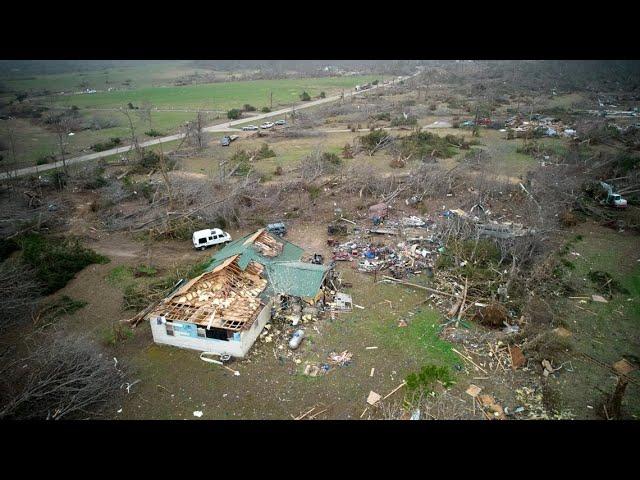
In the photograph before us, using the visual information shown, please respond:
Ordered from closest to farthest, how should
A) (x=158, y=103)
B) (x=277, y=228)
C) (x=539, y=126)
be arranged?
(x=277, y=228) < (x=539, y=126) < (x=158, y=103)

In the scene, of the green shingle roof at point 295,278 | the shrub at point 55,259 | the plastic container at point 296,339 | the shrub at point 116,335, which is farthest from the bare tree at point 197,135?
→ the plastic container at point 296,339

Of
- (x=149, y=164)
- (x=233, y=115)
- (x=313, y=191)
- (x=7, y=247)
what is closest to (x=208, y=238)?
(x=313, y=191)

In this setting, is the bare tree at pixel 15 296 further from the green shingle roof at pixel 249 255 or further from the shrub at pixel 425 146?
the shrub at pixel 425 146

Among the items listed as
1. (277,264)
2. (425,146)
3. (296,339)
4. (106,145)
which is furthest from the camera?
(106,145)

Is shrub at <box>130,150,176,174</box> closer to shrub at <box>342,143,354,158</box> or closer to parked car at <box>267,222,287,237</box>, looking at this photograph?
shrub at <box>342,143,354,158</box>

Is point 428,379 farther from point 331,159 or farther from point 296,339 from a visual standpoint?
point 331,159

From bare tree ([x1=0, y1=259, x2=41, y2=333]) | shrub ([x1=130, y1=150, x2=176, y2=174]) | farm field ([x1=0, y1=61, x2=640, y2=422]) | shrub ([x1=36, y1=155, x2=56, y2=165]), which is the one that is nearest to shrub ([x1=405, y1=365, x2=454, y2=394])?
farm field ([x1=0, y1=61, x2=640, y2=422])
